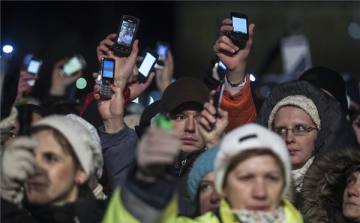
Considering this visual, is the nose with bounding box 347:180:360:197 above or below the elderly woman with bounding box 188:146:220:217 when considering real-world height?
below

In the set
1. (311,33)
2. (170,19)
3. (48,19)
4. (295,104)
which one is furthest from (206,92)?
(311,33)

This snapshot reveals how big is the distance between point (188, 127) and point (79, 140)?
1.98 metres

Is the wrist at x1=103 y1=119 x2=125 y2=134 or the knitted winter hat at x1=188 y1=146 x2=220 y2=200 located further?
the wrist at x1=103 y1=119 x2=125 y2=134

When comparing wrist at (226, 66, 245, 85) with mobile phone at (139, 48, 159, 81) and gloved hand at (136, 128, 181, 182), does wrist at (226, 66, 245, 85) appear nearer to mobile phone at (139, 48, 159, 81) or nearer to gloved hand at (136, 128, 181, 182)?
mobile phone at (139, 48, 159, 81)

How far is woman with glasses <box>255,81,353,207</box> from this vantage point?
7205 mm

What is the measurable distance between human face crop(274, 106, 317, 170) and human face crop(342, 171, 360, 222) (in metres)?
0.57

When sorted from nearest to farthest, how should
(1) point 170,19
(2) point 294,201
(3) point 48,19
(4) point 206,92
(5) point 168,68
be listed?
(2) point 294,201 < (4) point 206,92 < (5) point 168,68 < (3) point 48,19 < (1) point 170,19

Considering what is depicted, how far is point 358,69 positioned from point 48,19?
43.1ft

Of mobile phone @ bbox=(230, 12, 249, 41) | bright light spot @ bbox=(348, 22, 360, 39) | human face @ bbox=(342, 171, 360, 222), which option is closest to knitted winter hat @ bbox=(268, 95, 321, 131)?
mobile phone @ bbox=(230, 12, 249, 41)

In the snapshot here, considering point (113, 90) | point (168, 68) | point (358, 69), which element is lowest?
point (358, 69)

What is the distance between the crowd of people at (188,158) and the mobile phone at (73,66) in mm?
1985

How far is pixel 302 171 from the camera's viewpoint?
7.12 meters

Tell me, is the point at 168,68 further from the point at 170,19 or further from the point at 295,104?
the point at 170,19

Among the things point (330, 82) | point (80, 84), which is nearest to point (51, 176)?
point (330, 82)
